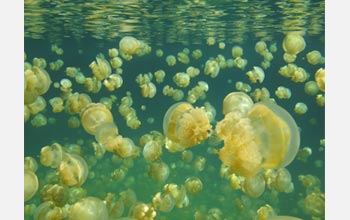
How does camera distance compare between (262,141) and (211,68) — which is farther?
(211,68)

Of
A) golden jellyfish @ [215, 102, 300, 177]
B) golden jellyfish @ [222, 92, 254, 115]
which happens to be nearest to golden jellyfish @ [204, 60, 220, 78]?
golden jellyfish @ [222, 92, 254, 115]

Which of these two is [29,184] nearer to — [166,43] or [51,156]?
[51,156]

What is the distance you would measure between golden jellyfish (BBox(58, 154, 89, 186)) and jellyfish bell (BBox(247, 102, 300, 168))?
8.97 feet

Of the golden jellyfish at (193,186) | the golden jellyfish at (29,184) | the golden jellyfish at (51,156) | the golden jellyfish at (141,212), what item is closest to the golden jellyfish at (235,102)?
the golden jellyfish at (141,212)

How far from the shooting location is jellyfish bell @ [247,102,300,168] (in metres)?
3.59

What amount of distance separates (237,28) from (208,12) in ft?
9.70

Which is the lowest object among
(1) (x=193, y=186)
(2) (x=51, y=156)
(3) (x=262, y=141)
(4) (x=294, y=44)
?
(1) (x=193, y=186)

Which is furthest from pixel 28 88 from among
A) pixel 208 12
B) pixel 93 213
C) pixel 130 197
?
pixel 208 12

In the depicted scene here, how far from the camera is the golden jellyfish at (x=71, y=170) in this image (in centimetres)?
543

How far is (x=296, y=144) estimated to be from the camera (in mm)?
3625

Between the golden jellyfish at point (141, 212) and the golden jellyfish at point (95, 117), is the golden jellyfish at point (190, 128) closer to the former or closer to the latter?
the golden jellyfish at point (141, 212)

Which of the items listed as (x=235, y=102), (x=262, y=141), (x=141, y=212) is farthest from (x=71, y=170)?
(x=262, y=141)

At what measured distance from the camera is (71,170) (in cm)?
545

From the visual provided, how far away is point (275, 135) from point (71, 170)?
291cm
